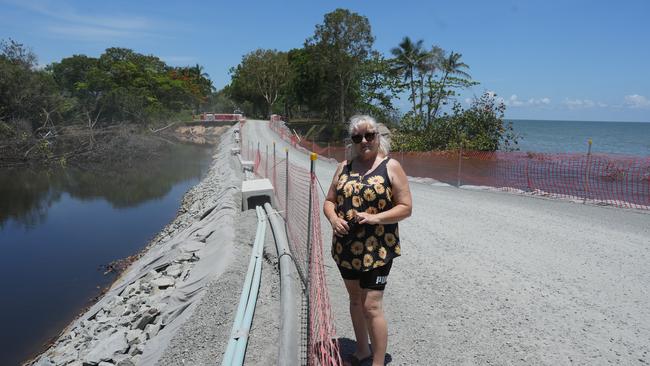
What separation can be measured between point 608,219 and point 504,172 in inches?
191

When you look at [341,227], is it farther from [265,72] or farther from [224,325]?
[265,72]

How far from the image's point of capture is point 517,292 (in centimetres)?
457

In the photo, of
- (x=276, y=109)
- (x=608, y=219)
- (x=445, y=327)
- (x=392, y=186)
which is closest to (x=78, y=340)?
(x=445, y=327)

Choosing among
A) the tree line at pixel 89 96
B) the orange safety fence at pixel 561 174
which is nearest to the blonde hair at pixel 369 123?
the orange safety fence at pixel 561 174

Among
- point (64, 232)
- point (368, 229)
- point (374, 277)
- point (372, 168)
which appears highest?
point (372, 168)

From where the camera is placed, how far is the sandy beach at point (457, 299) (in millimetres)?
3498

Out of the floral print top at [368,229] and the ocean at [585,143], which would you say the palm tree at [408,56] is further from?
the floral print top at [368,229]

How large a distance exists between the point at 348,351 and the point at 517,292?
2.28m

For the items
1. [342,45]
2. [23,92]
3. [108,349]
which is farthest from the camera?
[342,45]

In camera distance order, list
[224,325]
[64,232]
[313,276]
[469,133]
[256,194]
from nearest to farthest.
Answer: [224,325] → [313,276] → [256,194] → [64,232] → [469,133]

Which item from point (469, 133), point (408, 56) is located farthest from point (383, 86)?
point (469, 133)

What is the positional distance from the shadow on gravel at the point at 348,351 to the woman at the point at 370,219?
422mm

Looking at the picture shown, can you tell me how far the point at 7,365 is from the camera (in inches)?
271

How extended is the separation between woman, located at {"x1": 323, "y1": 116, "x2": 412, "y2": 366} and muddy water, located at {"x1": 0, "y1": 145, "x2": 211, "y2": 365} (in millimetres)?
7364
